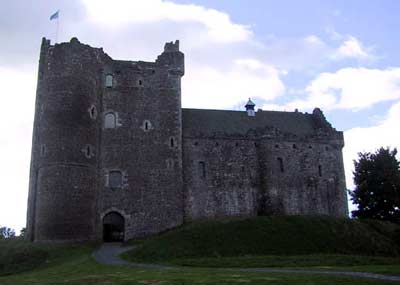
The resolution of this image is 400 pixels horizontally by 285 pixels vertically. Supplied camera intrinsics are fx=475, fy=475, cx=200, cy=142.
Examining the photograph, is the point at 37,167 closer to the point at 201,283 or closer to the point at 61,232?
the point at 61,232

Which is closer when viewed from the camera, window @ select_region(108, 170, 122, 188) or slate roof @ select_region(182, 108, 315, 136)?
window @ select_region(108, 170, 122, 188)

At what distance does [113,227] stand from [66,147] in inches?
333

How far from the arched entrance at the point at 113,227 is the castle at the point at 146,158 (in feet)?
0.30

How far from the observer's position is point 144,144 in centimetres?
4528

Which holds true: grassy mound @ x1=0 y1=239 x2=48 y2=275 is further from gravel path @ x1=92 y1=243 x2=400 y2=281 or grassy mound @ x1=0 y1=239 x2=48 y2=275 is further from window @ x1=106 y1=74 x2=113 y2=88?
window @ x1=106 y1=74 x2=113 y2=88

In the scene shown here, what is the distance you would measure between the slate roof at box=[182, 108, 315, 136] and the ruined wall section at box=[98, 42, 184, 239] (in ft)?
11.2

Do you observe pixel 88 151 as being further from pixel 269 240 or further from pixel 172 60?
pixel 269 240

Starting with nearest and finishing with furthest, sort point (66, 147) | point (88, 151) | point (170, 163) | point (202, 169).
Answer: point (66, 147) → point (88, 151) → point (170, 163) → point (202, 169)

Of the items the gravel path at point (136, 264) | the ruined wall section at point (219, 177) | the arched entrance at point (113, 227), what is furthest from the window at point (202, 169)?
the gravel path at point (136, 264)

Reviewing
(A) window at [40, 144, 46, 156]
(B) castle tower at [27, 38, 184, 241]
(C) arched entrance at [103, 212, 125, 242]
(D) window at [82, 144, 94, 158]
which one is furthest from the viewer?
(C) arched entrance at [103, 212, 125, 242]

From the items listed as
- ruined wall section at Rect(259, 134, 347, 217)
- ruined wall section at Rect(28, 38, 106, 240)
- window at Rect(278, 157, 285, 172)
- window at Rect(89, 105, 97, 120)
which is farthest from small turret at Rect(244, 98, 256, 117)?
window at Rect(89, 105, 97, 120)

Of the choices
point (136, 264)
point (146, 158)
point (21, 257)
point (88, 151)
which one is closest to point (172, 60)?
point (146, 158)

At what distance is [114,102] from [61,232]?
13496mm

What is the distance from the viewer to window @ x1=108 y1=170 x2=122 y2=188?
143 feet
